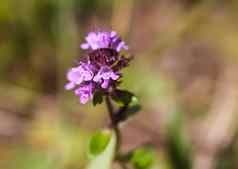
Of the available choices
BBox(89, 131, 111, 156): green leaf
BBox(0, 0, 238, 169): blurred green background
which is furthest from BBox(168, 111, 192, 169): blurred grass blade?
BBox(89, 131, 111, 156): green leaf

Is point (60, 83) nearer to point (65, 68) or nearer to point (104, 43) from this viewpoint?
point (65, 68)

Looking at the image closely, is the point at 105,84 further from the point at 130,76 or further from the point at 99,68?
the point at 130,76

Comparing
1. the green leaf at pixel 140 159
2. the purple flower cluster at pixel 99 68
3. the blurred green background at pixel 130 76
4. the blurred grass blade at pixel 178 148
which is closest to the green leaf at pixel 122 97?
the purple flower cluster at pixel 99 68

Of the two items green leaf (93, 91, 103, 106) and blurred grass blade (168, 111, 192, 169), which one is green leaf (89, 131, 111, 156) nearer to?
green leaf (93, 91, 103, 106)

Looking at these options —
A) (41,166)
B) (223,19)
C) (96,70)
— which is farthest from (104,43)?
(223,19)

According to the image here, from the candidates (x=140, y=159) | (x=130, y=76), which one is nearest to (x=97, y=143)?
(x=140, y=159)

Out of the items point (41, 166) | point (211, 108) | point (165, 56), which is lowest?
point (41, 166)
